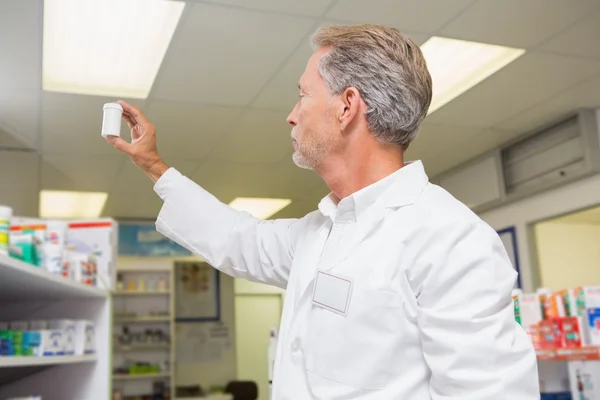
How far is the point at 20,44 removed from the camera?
339 cm

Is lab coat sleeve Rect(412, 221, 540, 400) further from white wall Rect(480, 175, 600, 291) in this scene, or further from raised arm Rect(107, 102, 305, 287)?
white wall Rect(480, 175, 600, 291)

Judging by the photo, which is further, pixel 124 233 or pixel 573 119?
pixel 124 233

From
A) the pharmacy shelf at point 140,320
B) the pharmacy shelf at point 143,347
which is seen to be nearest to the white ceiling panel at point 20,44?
the pharmacy shelf at point 140,320

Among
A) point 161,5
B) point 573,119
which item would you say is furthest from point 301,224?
point 573,119

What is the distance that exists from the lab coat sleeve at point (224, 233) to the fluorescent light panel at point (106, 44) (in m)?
1.84

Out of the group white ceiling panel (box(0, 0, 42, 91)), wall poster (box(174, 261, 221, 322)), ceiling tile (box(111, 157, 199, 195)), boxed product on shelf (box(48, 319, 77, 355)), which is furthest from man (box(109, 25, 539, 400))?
wall poster (box(174, 261, 221, 322))

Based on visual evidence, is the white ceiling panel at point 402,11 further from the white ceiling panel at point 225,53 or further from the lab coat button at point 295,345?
the lab coat button at point 295,345

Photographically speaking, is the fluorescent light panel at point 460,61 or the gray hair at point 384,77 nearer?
the gray hair at point 384,77

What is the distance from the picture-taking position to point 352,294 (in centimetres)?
111

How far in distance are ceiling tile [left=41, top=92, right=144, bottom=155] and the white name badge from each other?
328 cm

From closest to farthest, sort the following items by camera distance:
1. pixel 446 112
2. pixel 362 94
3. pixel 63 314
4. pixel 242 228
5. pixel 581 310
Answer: pixel 362 94 < pixel 242 228 < pixel 63 314 < pixel 581 310 < pixel 446 112

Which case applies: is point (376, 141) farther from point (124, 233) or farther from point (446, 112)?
point (124, 233)

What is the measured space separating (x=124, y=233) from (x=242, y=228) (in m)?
6.45

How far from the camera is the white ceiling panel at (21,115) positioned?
403 centimetres
